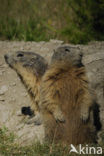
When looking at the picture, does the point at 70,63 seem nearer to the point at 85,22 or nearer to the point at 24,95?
the point at 24,95

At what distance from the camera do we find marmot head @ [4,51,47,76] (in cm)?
516

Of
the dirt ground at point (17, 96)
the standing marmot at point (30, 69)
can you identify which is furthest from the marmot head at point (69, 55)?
the standing marmot at point (30, 69)

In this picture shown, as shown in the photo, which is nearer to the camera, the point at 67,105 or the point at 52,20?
the point at 67,105

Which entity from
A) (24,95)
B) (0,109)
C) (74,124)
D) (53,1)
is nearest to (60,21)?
(53,1)

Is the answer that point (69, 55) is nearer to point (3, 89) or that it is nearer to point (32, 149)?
point (32, 149)

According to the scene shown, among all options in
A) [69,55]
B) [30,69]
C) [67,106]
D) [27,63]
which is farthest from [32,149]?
[27,63]

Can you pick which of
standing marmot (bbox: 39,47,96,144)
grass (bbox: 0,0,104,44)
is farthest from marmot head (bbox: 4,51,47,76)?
grass (bbox: 0,0,104,44)

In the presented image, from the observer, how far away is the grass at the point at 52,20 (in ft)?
24.3

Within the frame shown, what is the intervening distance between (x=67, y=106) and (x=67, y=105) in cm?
1

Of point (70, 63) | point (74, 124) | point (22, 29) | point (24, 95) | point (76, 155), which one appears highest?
point (22, 29)

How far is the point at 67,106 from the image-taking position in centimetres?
413

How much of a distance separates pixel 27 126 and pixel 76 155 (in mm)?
1356

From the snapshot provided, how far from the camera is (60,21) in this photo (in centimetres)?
859

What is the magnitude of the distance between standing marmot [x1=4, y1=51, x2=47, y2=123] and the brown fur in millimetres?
693
